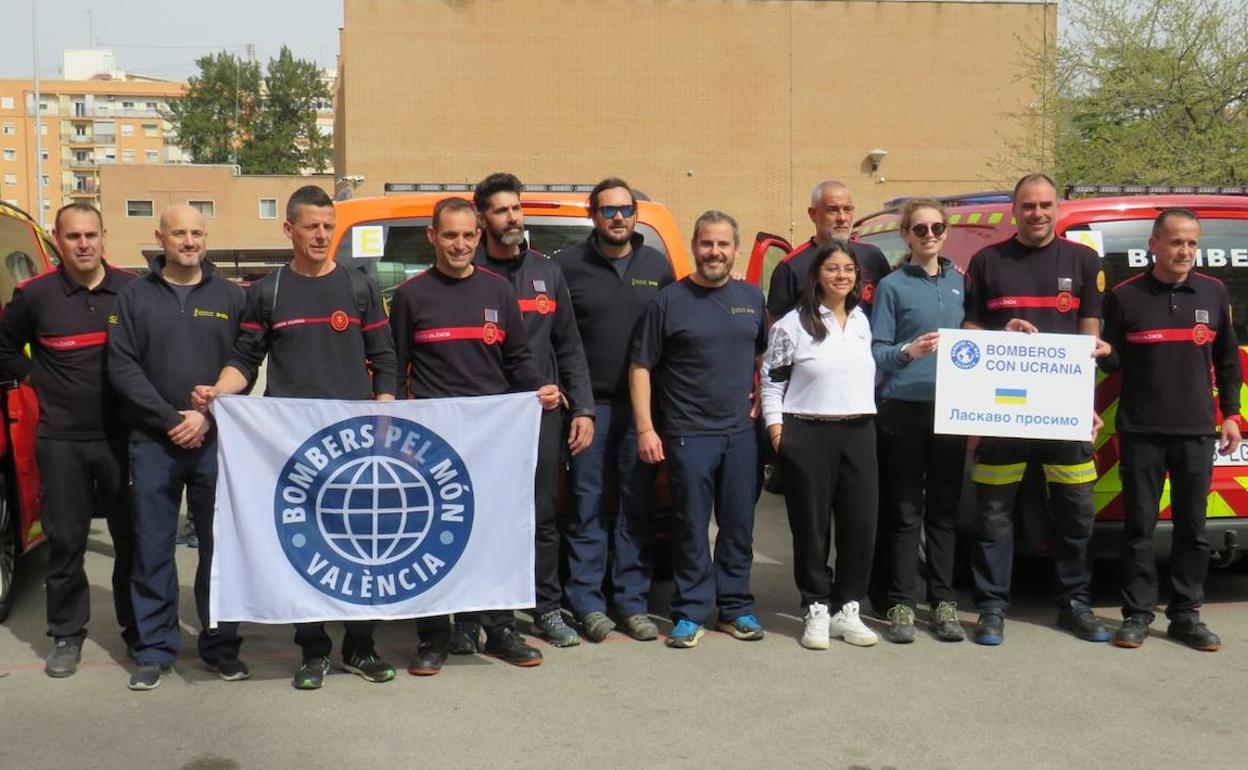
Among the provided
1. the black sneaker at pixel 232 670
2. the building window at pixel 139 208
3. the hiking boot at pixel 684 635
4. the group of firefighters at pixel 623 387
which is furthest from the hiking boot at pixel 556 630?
the building window at pixel 139 208

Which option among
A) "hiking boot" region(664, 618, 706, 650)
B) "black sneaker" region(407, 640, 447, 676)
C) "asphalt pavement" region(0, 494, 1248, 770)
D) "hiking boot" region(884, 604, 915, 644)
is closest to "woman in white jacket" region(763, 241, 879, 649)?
"hiking boot" region(884, 604, 915, 644)

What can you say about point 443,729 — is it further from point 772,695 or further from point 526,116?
point 526,116

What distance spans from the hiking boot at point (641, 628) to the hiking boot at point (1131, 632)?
2096mm

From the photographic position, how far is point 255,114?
89.6 meters

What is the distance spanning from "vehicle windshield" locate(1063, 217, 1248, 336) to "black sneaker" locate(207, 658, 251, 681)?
13.8 ft

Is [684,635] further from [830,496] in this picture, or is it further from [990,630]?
[990,630]

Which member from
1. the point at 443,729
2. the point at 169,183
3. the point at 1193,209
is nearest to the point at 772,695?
the point at 443,729

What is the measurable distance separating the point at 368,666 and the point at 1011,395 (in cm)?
304

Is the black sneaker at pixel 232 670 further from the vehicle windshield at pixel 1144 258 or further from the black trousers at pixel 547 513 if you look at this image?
the vehicle windshield at pixel 1144 258

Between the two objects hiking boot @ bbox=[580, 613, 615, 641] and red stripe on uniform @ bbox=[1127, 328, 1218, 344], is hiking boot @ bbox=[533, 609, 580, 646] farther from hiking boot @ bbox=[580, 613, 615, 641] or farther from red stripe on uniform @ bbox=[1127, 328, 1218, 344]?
red stripe on uniform @ bbox=[1127, 328, 1218, 344]

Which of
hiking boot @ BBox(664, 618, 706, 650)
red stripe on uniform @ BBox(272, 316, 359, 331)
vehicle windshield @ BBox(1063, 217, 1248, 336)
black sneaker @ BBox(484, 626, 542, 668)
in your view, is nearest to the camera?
red stripe on uniform @ BBox(272, 316, 359, 331)

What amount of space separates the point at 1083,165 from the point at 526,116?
70.2ft

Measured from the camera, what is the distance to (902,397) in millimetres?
5848

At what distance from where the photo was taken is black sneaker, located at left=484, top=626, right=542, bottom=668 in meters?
5.44
